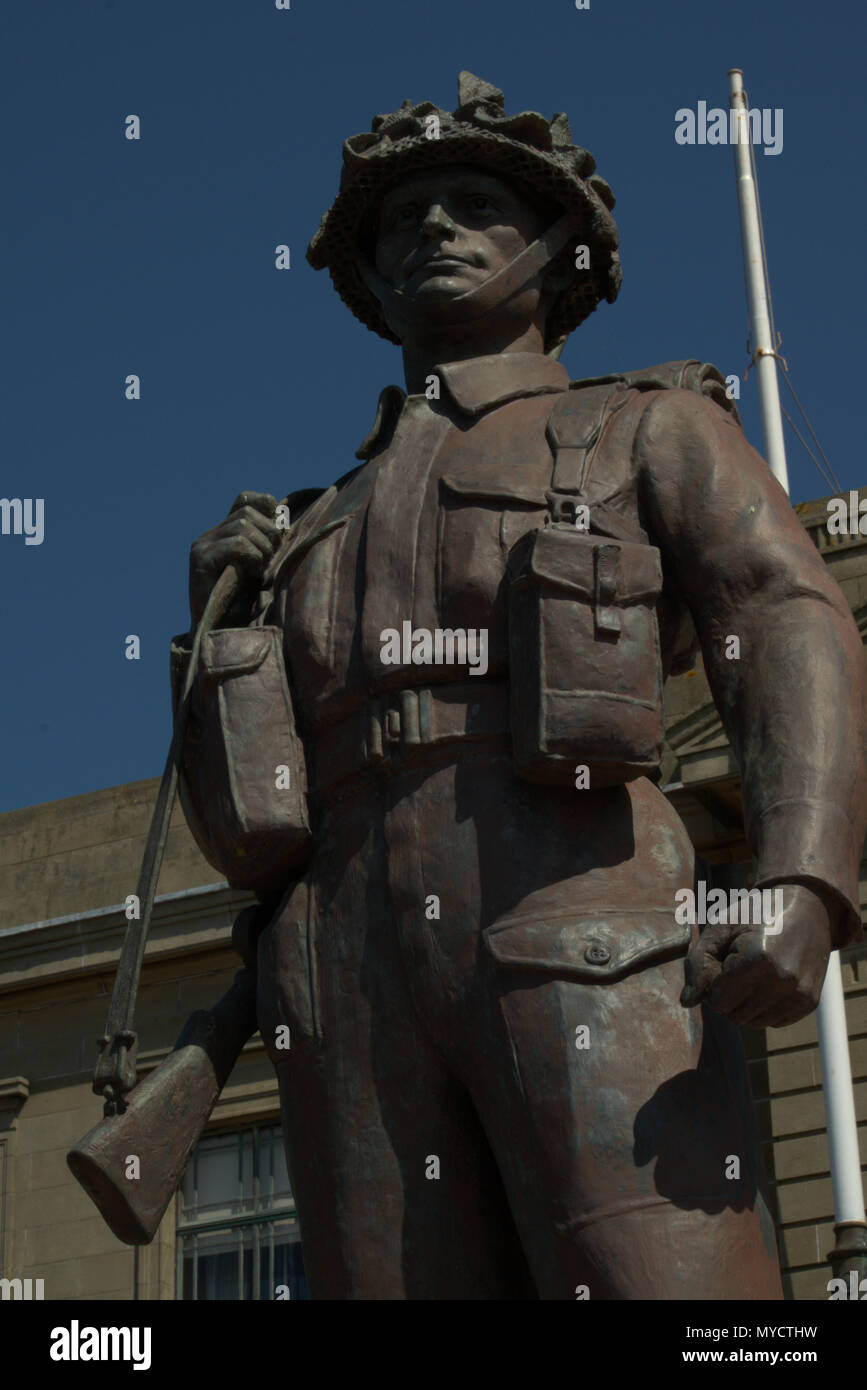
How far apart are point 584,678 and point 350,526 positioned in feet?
2.98

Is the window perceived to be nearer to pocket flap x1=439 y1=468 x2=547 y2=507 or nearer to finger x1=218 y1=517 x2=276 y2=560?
finger x1=218 y1=517 x2=276 y2=560

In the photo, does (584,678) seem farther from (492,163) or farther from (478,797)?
(492,163)

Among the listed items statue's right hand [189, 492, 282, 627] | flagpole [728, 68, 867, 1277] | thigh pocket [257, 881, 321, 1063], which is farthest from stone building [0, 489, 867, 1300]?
thigh pocket [257, 881, 321, 1063]

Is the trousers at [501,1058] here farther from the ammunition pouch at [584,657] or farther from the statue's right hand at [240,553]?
the statue's right hand at [240,553]

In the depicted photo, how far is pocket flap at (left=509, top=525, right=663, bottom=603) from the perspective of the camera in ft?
17.3

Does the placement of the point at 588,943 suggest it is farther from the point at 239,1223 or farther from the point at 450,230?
the point at 239,1223

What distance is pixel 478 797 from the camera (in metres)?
5.34

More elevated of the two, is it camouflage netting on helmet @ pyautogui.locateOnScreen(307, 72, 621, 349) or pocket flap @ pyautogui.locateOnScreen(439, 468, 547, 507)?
camouflage netting on helmet @ pyautogui.locateOnScreen(307, 72, 621, 349)

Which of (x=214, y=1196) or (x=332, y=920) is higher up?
(x=214, y=1196)

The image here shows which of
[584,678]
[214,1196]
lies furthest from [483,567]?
Result: [214,1196]

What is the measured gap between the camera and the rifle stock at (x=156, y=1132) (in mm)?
5344

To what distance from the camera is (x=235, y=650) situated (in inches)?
224

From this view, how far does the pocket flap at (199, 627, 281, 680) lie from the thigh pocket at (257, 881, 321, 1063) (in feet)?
1.70
